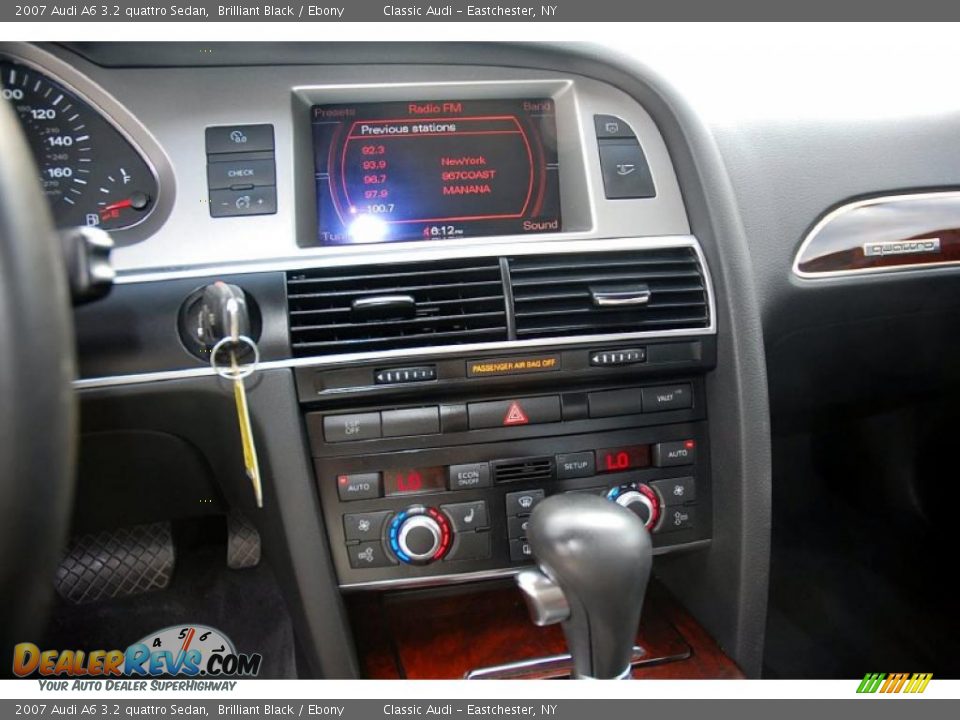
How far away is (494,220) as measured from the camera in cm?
120

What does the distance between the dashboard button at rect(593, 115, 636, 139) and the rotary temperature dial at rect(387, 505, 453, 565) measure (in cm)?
65

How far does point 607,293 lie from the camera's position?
112 centimetres

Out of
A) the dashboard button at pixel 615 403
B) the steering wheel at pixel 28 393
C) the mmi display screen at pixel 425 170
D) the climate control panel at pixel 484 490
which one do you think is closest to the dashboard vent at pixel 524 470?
the climate control panel at pixel 484 490

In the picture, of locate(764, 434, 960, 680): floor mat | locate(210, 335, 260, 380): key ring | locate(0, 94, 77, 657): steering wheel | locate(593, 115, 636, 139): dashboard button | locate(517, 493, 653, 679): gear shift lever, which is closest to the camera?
locate(0, 94, 77, 657): steering wheel

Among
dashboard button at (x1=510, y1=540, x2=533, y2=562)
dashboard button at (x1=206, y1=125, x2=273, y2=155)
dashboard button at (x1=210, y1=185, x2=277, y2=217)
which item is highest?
dashboard button at (x1=206, y1=125, x2=273, y2=155)

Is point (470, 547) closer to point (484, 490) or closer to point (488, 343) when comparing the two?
point (484, 490)

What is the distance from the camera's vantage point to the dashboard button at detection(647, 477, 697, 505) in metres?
1.19

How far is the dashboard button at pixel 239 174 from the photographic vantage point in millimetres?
1095

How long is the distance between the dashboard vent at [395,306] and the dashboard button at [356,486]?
187 mm

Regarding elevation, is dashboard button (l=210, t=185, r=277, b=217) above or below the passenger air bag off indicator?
above

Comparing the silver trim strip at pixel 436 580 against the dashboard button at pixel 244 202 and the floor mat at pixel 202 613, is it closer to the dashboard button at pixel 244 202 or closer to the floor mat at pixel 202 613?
the floor mat at pixel 202 613

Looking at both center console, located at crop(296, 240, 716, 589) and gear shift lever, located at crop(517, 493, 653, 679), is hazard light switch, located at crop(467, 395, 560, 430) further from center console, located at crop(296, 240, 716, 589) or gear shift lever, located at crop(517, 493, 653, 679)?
gear shift lever, located at crop(517, 493, 653, 679)

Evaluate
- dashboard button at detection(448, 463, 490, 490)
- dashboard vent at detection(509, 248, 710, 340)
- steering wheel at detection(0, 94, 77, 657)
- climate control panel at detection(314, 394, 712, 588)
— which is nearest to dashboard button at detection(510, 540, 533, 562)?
climate control panel at detection(314, 394, 712, 588)

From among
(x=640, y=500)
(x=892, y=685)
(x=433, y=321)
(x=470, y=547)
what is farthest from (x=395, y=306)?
(x=892, y=685)
